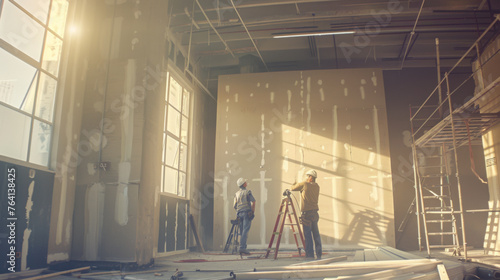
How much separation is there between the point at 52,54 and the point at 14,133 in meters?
1.43

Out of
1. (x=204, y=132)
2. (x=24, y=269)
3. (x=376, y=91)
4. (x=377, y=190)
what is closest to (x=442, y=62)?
(x=376, y=91)

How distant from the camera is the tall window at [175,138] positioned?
8.60m

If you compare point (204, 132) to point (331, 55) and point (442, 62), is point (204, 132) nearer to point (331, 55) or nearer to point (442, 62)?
point (331, 55)

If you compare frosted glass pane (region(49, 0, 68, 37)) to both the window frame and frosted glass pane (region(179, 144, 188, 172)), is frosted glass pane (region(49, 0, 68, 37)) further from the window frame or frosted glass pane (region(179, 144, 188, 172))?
frosted glass pane (region(179, 144, 188, 172))

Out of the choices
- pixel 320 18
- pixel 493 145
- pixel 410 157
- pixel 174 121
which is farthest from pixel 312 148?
pixel 493 145

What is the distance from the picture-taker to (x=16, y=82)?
464 centimetres

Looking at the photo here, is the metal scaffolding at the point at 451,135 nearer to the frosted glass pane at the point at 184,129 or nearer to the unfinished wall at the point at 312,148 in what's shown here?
the unfinished wall at the point at 312,148

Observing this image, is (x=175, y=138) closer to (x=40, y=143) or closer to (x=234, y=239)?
(x=234, y=239)

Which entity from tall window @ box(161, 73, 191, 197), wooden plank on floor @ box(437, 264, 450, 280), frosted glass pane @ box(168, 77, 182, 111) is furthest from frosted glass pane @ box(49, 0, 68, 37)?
wooden plank on floor @ box(437, 264, 450, 280)

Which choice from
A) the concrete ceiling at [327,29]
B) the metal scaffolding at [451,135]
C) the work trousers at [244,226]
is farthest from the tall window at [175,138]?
the metal scaffolding at [451,135]

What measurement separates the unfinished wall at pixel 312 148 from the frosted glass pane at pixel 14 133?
18.6 ft

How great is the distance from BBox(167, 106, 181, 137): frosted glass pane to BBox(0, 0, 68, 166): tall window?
11.3 ft

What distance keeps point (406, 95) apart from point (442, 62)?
1.38 meters

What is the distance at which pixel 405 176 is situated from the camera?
404 inches
